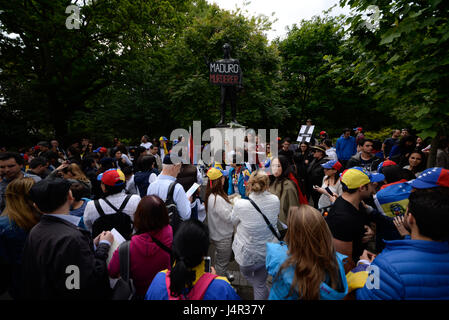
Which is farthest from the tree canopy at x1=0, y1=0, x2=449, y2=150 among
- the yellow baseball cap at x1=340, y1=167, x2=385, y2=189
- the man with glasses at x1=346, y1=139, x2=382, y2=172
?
the yellow baseball cap at x1=340, y1=167, x2=385, y2=189

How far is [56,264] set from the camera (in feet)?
5.08

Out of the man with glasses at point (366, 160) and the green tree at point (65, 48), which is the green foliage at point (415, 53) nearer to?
the man with glasses at point (366, 160)

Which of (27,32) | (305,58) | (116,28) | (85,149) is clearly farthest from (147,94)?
(305,58)

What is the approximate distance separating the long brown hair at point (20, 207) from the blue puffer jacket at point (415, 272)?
287cm

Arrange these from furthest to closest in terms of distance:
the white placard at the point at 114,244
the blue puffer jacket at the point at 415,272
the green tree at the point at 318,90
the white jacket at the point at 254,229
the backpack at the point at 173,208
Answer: the green tree at the point at 318,90
the backpack at the point at 173,208
the white jacket at the point at 254,229
the white placard at the point at 114,244
the blue puffer jacket at the point at 415,272

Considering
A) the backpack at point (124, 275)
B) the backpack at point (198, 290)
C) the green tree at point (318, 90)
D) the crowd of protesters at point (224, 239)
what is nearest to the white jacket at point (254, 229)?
the crowd of protesters at point (224, 239)

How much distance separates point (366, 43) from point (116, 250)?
14.2 ft

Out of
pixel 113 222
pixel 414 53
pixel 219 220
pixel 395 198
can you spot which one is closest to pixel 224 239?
pixel 219 220

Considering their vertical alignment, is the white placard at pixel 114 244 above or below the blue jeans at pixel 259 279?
above

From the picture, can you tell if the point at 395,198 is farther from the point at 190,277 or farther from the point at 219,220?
the point at 190,277

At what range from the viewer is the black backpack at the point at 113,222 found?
8.33 ft

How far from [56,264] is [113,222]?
3.46 ft

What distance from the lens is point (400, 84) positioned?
3.36 m
